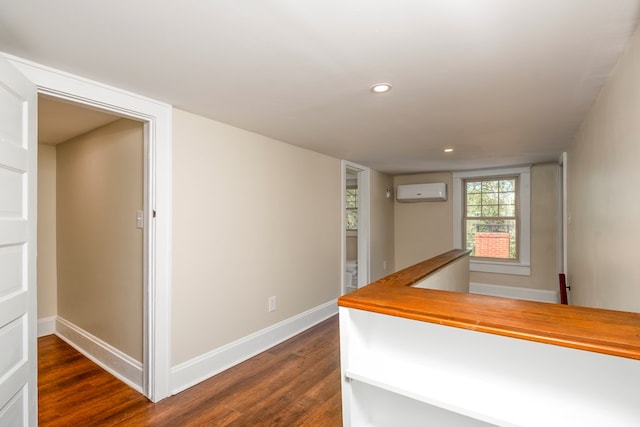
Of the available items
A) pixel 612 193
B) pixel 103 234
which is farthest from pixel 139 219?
pixel 612 193

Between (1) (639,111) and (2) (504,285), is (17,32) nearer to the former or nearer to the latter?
(1) (639,111)

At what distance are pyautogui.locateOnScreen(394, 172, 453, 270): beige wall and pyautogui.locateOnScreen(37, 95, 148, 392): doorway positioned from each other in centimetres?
438

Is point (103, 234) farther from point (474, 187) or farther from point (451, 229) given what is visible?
point (474, 187)

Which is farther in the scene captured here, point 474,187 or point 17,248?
point 474,187

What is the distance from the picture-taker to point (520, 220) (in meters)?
4.65

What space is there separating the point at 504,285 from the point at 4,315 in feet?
18.0

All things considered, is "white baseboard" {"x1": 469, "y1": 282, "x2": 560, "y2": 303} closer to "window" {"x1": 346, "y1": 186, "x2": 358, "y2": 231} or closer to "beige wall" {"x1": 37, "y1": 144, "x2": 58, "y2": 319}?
"window" {"x1": 346, "y1": 186, "x2": 358, "y2": 231}

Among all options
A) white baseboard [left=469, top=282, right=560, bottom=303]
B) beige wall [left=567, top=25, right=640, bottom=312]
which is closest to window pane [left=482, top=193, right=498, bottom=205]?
white baseboard [left=469, top=282, right=560, bottom=303]

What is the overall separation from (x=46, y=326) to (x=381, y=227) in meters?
4.43

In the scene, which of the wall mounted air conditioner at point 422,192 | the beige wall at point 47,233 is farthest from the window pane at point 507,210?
the beige wall at point 47,233

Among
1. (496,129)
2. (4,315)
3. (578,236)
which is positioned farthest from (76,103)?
(578,236)

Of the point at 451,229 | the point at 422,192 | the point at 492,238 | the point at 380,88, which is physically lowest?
the point at 492,238

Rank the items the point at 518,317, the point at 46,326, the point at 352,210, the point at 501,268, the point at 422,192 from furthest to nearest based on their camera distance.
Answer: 1. the point at 352,210
2. the point at 422,192
3. the point at 501,268
4. the point at 46,326
5. the point at 518,317

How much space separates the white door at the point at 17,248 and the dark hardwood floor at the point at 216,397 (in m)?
0.61
